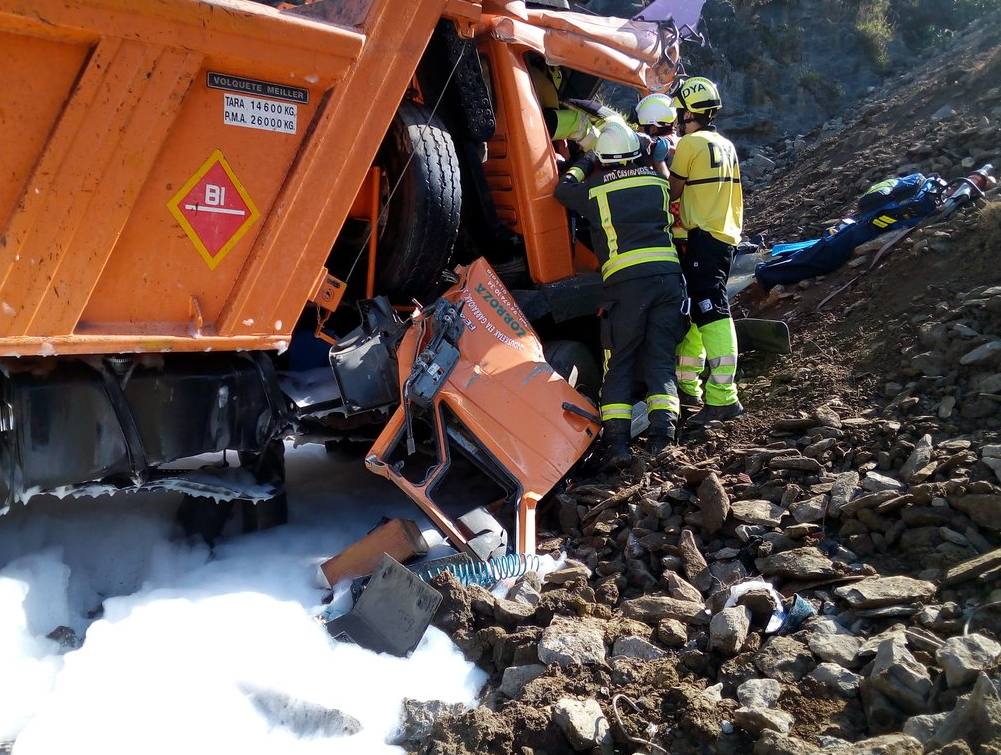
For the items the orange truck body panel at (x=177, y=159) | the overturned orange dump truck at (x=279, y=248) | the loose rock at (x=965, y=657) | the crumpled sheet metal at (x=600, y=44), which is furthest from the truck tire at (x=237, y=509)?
the loose rock at (x=965, y=657)

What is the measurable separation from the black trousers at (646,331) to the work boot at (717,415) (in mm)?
176

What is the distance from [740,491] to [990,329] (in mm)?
1405

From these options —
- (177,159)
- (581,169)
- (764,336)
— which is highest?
(581,169)

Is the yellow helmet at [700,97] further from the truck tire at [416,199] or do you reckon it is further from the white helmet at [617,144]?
the truck tire at [416,199]

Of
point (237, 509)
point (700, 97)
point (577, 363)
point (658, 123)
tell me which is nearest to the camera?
point (237, 509)

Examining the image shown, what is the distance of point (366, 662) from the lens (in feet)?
8.57

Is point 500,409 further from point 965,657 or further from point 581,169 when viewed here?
point 965,657

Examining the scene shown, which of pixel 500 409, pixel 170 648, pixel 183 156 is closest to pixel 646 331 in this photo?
pixel 500 409

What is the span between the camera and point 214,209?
2.83 metres

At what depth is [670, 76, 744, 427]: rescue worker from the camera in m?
4.30

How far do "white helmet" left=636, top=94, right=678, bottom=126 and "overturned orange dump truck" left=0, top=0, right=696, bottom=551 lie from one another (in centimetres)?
55

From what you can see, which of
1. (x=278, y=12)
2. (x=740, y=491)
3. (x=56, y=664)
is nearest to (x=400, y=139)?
(x=278, y=12)

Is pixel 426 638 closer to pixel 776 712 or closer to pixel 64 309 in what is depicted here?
pixel 776 712

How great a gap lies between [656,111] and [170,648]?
3.43 m
